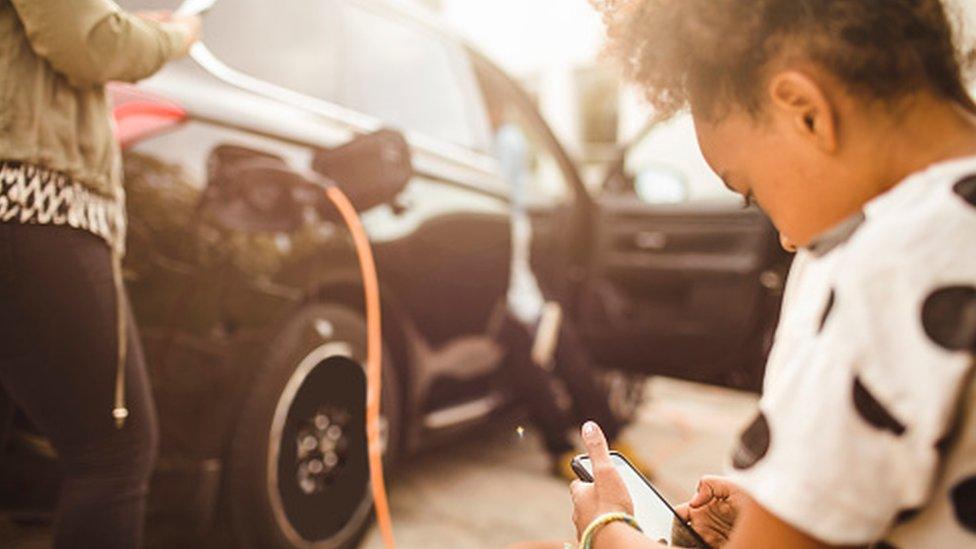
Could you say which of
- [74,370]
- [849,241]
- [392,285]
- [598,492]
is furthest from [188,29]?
[849,241]

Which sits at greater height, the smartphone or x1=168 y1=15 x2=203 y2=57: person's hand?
x1=168 y1=15 x2=203 y2=57: person's hand

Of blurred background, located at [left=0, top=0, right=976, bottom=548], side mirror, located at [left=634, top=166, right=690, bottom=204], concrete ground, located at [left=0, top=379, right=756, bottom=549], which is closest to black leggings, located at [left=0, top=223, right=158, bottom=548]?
blurred background, located at [left=0, top=0, right=976, bottom=548]

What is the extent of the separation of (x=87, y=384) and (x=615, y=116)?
9.86 metres

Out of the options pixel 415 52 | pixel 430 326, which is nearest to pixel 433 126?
pixel 415 52

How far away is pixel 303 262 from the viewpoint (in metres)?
2.28

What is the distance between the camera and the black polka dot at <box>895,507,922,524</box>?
0.80 metres

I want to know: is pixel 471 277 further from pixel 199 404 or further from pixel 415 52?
pixel 199 404

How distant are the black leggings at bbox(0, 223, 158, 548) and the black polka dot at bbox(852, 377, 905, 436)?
1.25 m

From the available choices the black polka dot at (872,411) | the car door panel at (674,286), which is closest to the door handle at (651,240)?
the car door panel at (674,286)

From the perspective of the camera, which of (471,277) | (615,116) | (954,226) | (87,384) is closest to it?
(954,226)

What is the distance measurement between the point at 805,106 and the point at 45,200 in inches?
47.4

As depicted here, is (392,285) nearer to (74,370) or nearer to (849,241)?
(74,370)

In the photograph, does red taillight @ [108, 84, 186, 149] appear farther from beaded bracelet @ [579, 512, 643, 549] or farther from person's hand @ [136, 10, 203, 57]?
beaded bracelet @ [579, 512, 643, 549]

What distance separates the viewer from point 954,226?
0.75 metres
